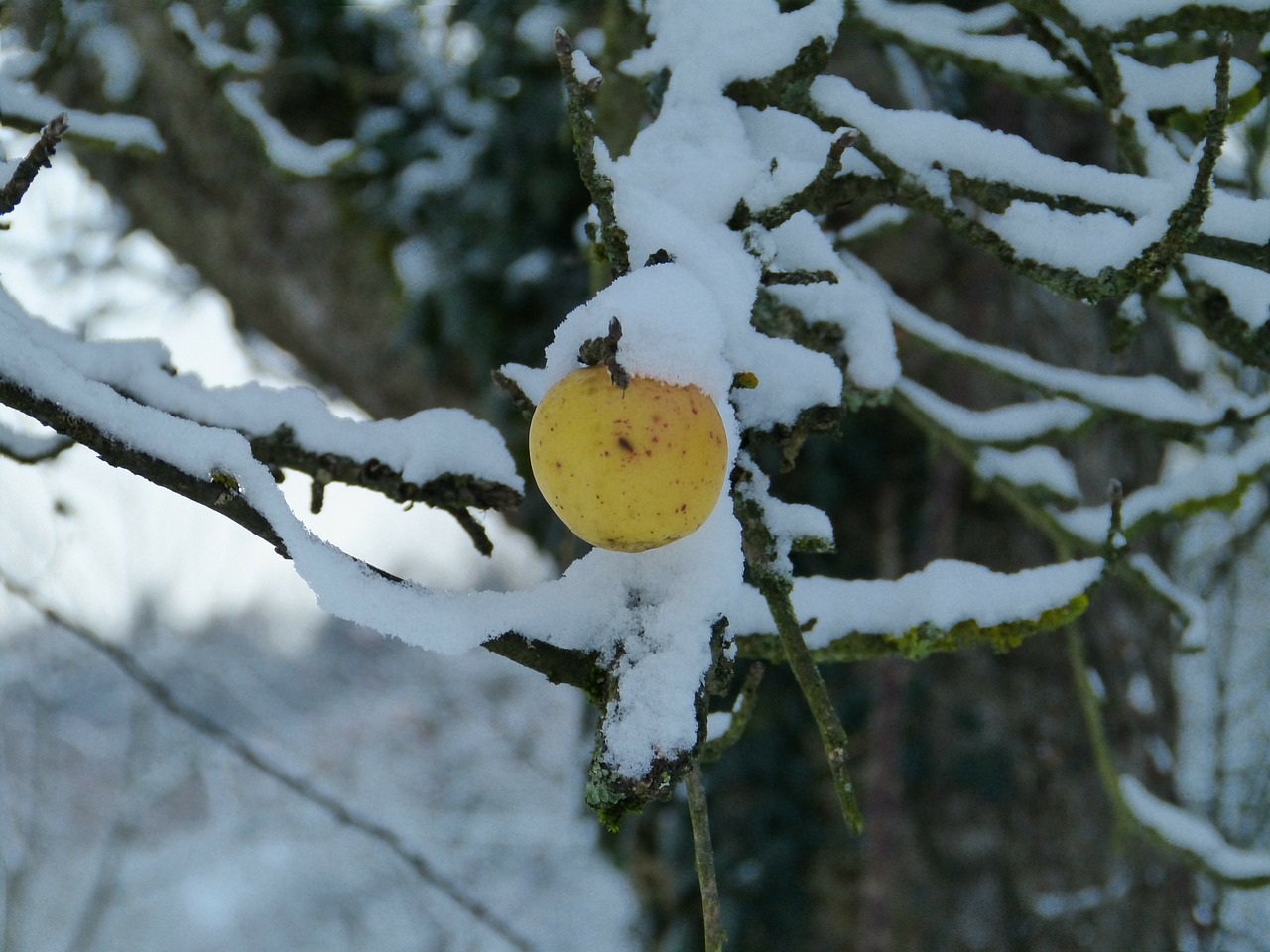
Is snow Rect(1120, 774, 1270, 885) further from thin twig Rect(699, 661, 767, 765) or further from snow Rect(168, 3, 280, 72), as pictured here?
snow Rect(168, 3, 280, 72)

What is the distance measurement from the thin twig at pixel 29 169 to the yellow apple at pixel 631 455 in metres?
0.39

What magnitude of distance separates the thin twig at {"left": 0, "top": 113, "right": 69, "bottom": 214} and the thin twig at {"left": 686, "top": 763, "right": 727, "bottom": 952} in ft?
2.00

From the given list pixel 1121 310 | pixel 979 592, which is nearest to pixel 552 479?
pixel 979 592

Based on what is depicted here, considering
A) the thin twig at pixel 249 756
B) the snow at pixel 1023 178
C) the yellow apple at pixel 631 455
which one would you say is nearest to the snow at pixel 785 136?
the snow at pixel 1023 178

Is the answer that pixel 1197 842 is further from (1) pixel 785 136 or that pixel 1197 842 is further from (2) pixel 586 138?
(2) pixel 586 138

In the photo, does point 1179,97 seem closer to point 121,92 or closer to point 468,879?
point 121,92

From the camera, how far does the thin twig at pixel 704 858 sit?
0.60 m

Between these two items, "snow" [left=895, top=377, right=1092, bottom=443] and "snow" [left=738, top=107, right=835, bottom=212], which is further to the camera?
"snow" [left=895, top=377, right=1092, bottom=443]

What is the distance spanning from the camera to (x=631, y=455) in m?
0.60

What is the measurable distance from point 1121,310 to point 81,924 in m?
4.25

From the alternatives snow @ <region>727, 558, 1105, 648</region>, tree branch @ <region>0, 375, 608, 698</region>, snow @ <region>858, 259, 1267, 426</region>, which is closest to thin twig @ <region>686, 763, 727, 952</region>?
tree branch @ <region>0, 375, 608, 698</region>

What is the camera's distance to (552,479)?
0.64m

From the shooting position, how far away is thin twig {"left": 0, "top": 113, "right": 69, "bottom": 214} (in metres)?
0.65

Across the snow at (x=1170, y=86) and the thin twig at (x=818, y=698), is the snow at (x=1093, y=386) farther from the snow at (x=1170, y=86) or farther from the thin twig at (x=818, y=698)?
the thin twig at (x=818, y=698)
